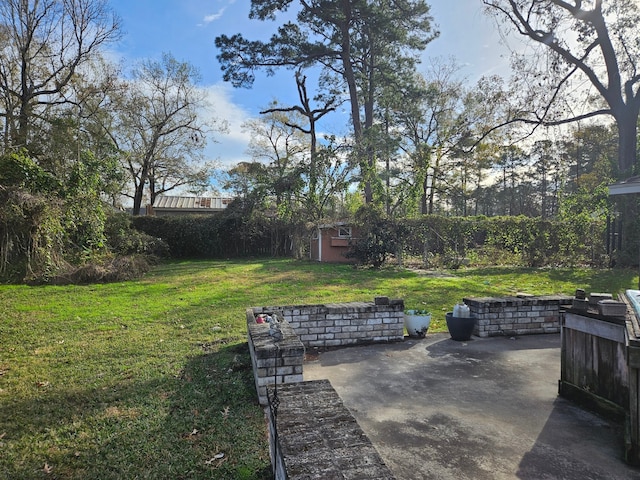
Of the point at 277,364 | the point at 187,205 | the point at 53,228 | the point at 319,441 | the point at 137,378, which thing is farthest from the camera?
the point at 187,205

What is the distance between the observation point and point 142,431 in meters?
2.85

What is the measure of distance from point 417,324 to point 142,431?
3576 mm

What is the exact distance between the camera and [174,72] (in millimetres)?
24250

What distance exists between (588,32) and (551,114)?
10.3 feet

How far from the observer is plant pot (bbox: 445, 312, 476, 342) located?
4.94m

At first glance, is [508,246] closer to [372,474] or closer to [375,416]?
[375,416]

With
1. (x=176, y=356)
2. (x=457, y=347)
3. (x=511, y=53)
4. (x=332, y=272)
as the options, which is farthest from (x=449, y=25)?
(x=176, y=356)

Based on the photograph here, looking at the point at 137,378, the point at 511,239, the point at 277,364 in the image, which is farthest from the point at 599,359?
the point at 511,239

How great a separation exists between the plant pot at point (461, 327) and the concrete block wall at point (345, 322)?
65 centimetres

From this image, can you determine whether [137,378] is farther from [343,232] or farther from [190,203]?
[190,203]

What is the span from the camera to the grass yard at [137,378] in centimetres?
250

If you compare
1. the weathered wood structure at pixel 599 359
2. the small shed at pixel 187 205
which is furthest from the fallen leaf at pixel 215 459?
the small shed at pixel 187 205

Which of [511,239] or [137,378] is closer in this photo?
[137,378]

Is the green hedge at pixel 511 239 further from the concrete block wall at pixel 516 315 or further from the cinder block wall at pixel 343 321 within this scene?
the cinder block wall at pixel 343 321
